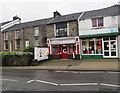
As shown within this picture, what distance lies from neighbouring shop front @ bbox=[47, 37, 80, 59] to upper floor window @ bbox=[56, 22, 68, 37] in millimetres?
1012

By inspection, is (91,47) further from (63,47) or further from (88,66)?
(88,66)

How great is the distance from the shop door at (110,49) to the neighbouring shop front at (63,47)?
3.61 metres

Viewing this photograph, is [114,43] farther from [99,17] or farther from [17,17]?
[17,17]

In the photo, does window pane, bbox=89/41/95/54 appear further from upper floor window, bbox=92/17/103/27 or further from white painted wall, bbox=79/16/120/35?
upper floor window, bbox=92/17/103/27

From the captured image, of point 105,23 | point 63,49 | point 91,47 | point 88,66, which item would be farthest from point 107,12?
point 88,66

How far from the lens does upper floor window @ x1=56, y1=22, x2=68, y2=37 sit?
16188 millimetres

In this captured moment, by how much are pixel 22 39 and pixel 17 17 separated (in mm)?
10732

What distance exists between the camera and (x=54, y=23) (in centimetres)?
1688

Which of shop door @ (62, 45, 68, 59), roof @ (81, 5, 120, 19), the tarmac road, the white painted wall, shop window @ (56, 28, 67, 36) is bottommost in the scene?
the tarmac road

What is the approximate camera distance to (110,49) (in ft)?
43.1

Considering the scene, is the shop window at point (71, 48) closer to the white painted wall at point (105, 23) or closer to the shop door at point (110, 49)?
the white painted wall at point (105, 23)

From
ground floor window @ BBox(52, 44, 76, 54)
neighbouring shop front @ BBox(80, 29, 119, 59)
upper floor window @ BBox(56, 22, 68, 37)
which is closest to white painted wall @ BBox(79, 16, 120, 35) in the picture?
neighbouring shop front @ BBox(80, 29, 119, 59)

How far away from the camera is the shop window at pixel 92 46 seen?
13836mm

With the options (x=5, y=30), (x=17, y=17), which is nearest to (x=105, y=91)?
(x=5, y=30)
